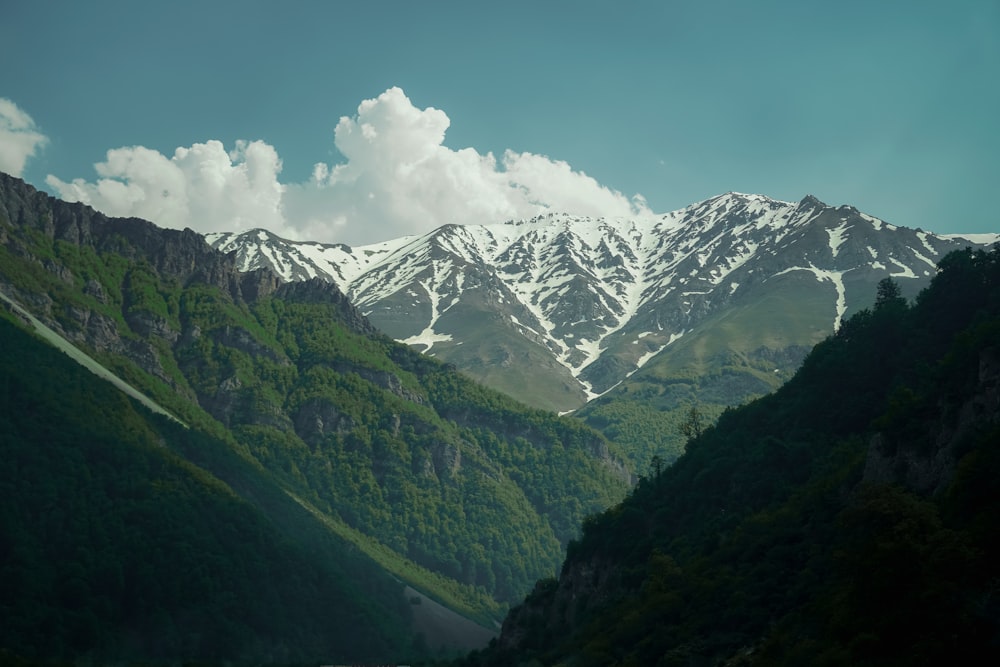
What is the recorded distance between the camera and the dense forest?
67.1m

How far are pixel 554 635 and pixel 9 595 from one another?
97.6 meters

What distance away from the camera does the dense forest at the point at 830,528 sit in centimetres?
6712

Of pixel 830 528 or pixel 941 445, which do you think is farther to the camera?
pixel 830 528

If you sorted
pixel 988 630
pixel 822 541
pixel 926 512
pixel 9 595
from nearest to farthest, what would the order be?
pixel 988 630
pixel 926 512
pixel 822 541
pixel 9 595

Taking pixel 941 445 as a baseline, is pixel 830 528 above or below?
below

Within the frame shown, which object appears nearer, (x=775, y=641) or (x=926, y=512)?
(x=926, y=512)

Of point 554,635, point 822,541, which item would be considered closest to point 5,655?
point 554,635

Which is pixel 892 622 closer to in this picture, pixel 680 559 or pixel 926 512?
pixel 926 512

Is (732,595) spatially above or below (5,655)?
above

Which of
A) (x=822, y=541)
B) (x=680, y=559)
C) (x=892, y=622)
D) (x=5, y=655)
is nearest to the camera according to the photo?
(x=892, y=622)

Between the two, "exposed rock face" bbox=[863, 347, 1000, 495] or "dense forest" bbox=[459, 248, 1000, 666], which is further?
"exposed rock face" bbox=[863, 347, 1000, 495]

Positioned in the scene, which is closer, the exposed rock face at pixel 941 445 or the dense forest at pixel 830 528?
the dense forest at pixel 830 528

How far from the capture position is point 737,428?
525 ft

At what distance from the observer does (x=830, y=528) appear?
99.9 metres
